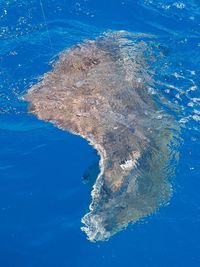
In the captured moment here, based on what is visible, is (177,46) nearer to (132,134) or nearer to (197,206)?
(132,134)

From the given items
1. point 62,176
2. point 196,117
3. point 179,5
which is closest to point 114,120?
point 62,176

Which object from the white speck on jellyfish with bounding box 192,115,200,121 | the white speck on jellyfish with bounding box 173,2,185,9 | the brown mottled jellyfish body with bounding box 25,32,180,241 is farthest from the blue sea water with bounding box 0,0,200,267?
the white speck on jellyfish with bounding box 173,2,185,9

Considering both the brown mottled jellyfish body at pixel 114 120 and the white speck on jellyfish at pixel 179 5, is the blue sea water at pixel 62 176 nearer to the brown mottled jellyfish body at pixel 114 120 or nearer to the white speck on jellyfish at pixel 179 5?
the brown mottled jellyfish body at pixel 114 120

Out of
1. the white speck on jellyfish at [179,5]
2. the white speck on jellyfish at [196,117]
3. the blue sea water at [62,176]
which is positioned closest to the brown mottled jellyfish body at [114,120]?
the blue sea water at [62,176]

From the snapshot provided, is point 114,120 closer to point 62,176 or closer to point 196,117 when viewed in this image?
point 62,176

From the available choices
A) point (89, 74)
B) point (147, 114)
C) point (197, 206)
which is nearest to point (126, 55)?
point (89, 74)

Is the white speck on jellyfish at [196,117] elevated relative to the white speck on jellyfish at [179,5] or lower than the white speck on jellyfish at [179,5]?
lower
